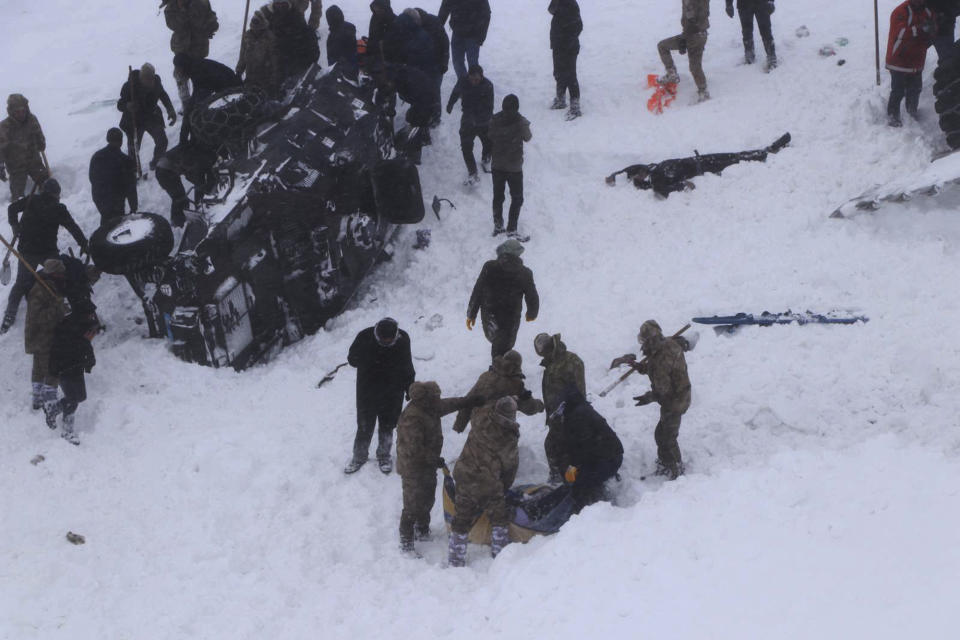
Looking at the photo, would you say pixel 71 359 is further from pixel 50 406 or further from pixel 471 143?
pixel 471 143

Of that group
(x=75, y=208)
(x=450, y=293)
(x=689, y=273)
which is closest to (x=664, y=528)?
(x=689, y=273)

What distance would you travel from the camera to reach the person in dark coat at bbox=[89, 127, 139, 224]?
9391 millimetres

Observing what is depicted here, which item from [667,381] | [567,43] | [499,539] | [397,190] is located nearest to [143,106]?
[397,190]

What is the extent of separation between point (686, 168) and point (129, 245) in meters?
6.54

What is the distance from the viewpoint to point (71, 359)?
7.53 m

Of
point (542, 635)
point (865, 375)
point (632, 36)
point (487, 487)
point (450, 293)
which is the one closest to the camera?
point (542, 635)

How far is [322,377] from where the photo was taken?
8633 millimetres

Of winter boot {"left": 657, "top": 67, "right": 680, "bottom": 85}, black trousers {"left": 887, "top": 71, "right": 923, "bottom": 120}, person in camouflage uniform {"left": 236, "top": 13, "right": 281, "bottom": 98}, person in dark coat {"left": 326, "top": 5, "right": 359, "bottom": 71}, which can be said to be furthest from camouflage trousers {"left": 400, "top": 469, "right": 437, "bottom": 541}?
winter boot {"left": 657, "top": 67, "right": 680, "bottom": 85}

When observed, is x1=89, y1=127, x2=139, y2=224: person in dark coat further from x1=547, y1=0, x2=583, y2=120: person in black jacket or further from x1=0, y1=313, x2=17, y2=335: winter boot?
x1=547, y1=0, x2=583, y2=120: person in black jacket

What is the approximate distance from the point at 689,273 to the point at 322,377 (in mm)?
4145

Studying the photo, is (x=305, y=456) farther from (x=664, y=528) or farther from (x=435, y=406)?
(x=664, y=528)

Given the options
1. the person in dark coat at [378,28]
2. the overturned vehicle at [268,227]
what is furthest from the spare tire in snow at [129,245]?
the person in dark coat at [378,28]

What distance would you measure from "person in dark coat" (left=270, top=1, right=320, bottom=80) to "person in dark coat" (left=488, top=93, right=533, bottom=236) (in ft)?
9.60

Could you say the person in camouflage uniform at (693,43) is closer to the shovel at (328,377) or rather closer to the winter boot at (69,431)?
the shovel at (328,377)
